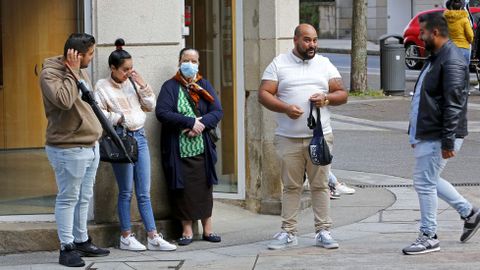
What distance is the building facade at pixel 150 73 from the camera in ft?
31.2

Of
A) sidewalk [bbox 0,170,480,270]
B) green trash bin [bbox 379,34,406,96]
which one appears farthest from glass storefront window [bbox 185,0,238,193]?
green trash bin [bbox 379,34,406,96]

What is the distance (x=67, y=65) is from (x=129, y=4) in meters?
1.14

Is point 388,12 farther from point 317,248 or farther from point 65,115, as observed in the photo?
point 65,115

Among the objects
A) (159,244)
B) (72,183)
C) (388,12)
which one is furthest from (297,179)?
(388,12)

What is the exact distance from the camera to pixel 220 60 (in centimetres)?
1127

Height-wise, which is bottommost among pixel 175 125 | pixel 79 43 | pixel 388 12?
pixel 175 125

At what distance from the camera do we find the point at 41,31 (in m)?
10.0

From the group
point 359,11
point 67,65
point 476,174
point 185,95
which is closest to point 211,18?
point 185,95

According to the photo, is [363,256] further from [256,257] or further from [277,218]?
[277,218]

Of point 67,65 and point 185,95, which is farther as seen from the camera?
point 185,95

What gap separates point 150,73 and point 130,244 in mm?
1494

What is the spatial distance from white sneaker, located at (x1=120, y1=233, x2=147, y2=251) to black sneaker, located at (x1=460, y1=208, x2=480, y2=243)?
8.81 feet

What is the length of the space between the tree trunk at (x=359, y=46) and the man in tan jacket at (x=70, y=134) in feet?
46.6

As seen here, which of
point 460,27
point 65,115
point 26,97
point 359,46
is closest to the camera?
point 65,115
